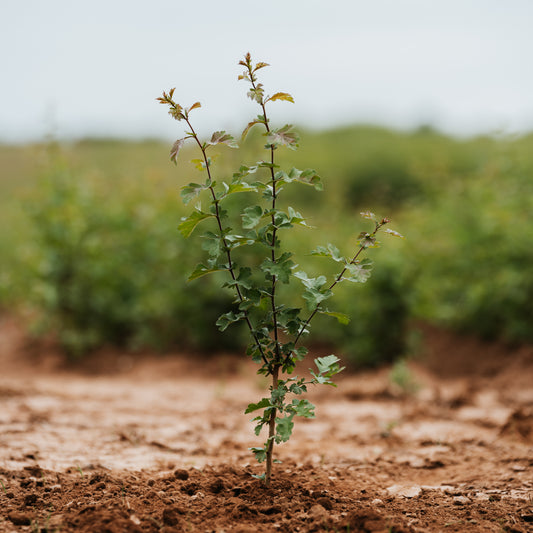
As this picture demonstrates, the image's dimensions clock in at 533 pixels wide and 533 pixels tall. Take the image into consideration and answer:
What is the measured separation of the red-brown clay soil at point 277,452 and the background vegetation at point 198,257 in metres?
0.63

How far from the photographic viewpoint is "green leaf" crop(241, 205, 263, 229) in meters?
2.13

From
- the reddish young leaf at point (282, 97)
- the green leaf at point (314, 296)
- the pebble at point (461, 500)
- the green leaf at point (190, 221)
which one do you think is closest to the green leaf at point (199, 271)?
the green leaf at point (190, 221)

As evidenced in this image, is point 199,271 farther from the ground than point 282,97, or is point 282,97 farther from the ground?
point 282,97

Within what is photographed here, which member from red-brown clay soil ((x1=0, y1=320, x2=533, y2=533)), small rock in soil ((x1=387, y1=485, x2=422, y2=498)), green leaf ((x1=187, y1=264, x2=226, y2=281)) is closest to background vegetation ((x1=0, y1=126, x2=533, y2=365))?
red-brown clay soil ((x1=0, y1=320, x2=533, y2=533))

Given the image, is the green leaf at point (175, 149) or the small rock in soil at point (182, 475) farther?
the small rock in soil at point (182, 475)

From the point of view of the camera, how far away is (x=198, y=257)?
6.98m

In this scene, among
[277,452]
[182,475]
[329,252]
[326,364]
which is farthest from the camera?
[277,452]

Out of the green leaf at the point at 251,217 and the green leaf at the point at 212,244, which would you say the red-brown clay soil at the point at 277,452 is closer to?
the green leaf at the point at 212,244

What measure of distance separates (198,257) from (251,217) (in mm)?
4897

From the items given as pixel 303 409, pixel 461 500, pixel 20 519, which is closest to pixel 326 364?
pixel 303 409

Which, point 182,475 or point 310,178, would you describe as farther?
point 182,475

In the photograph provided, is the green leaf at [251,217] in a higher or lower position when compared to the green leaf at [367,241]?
higher

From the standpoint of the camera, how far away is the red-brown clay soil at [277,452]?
7.30 feet

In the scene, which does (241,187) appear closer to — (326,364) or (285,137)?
(285,137)
